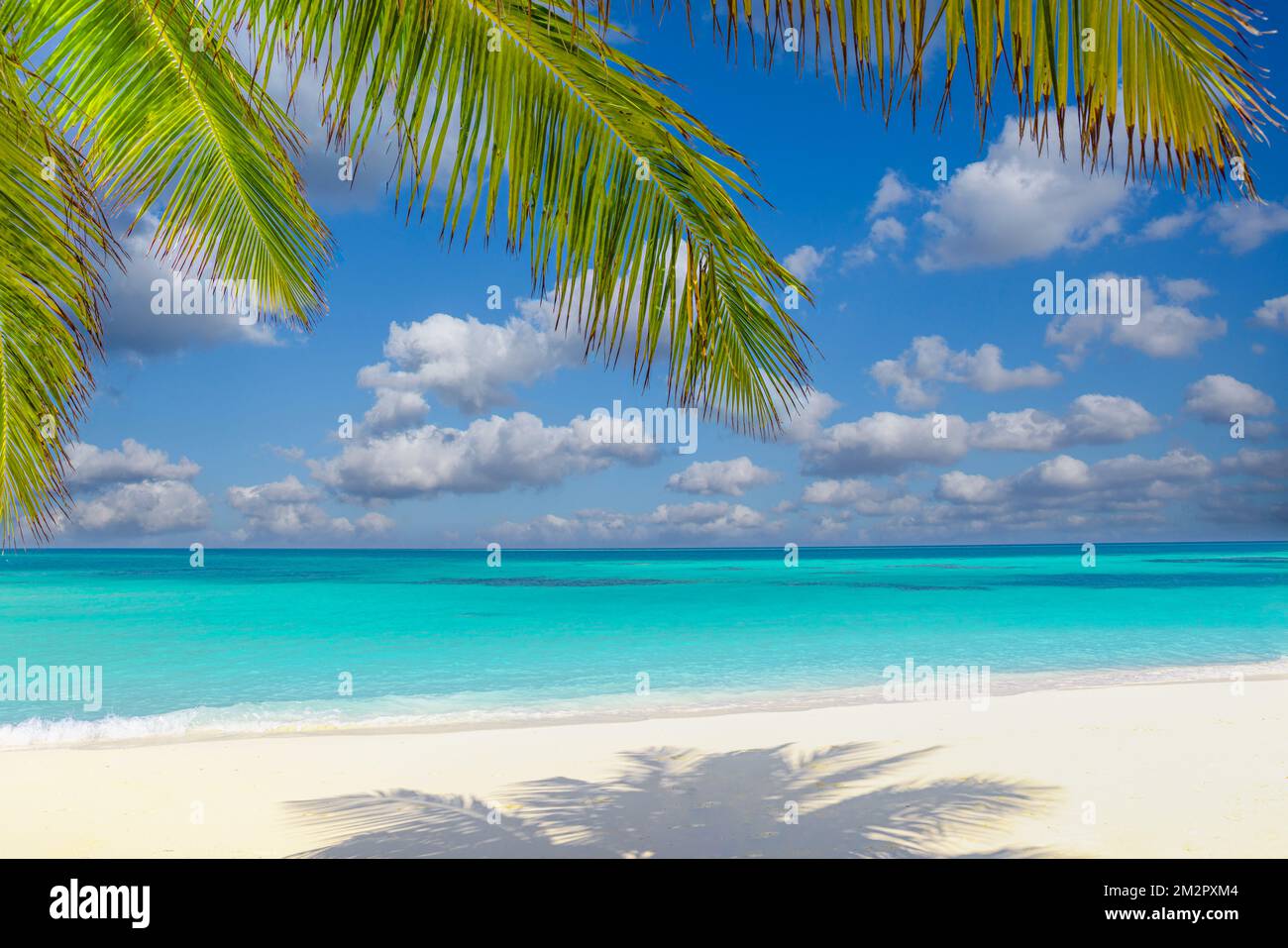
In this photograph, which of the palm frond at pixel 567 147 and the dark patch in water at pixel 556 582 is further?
the dark patch in water at pixel 556 582

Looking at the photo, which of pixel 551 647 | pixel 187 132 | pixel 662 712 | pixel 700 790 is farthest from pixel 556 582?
pixel 187 132

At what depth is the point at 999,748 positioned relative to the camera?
7109 mm

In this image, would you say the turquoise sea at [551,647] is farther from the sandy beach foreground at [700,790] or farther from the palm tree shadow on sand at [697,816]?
the palm tree shadow on sand at [697,816]

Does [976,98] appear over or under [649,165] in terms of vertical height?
under

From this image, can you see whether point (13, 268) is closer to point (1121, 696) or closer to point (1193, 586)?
point (1121, 696)

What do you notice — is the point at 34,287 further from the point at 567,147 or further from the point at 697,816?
the point at 697,816

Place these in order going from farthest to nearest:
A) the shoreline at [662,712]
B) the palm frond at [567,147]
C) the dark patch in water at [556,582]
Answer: the dark patch in water at [556,582] → the shoreline at [662,712] → the palm frond at [567,147]

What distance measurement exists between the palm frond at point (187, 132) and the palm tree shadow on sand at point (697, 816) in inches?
138

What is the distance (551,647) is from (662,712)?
287 inches

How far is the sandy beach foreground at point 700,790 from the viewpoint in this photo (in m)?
5.06

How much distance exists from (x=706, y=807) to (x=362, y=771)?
→ 10.7 ft

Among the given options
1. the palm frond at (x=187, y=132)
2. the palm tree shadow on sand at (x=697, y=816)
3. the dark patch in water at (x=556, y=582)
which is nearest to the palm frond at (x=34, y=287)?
the palm frond at (x=187, y=132)

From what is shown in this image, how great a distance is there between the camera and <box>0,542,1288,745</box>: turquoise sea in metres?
11.4
